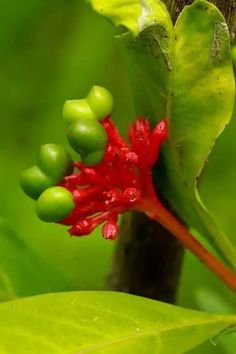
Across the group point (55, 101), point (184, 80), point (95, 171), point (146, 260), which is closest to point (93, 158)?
point (95, 171)

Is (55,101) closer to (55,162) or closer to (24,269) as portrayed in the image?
(24,269)

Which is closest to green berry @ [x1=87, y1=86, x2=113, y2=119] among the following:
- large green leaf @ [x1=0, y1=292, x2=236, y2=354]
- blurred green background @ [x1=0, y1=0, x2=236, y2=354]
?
large green leaf @ [x1=0, y1=292, x2=236, y2=354]

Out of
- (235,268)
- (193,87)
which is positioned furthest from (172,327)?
(193,87)

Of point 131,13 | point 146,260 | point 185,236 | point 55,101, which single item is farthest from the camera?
point 55,101

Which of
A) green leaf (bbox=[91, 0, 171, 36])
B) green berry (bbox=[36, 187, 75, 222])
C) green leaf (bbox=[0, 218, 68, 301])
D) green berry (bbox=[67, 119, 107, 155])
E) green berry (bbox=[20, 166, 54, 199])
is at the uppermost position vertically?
green leaf (bbox=[91, 0, 171, 36])

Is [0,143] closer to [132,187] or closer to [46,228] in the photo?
[46,228]

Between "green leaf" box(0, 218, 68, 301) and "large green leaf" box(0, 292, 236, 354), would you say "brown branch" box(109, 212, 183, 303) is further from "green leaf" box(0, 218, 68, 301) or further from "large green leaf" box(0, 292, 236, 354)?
"large green leaf" box(0, 292, 236, 354)
